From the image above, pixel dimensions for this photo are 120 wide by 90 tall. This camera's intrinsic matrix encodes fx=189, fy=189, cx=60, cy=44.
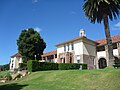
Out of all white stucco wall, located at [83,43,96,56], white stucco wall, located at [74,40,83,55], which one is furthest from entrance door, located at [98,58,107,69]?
white stucco wall, located at [74,40,83,55]

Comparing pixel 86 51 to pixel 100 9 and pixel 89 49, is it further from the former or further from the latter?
pixel 100 9

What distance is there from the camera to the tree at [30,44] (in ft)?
195

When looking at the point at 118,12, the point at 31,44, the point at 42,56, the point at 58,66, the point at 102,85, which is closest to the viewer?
the point at 102,85

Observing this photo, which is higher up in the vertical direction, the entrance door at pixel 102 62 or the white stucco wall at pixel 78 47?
the white stucco wall at pixel 78 47

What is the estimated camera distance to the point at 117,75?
22.2 m

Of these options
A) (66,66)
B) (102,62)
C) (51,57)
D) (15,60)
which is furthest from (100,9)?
(15,60)

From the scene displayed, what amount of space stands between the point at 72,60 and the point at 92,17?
1623 cm

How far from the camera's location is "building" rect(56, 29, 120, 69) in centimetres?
4819

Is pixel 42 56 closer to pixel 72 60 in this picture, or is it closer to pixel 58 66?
pixel 72 60

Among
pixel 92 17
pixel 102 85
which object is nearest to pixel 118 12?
pixel 92 17

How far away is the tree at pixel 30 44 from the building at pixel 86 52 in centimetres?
1007

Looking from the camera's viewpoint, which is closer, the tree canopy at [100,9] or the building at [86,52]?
the tree canopy at [100,9]

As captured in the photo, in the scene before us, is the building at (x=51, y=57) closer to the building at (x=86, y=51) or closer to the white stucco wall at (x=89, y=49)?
the building at (x=86, y=51)

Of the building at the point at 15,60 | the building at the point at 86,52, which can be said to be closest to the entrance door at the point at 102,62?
the building at the point at 86,52
